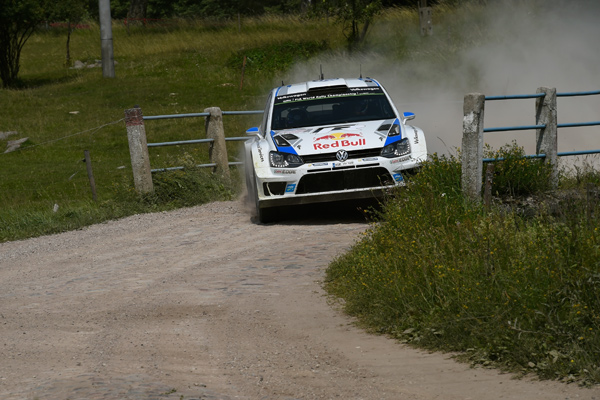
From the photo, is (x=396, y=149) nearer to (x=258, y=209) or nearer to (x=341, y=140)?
(x=341, y=140)

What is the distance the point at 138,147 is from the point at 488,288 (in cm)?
923

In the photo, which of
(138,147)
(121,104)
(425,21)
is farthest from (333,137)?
(425,21)

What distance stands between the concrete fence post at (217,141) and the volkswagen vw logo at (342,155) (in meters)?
4.85

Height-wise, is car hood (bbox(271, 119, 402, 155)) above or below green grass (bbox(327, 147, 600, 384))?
above

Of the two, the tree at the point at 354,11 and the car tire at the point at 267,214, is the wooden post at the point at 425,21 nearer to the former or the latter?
the tree at the point at 354,11

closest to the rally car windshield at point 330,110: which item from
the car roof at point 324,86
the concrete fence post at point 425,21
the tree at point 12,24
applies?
the car roof at point 324,86

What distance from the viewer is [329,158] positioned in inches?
459

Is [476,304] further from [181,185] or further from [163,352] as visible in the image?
[181,185]

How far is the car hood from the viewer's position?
11656mm

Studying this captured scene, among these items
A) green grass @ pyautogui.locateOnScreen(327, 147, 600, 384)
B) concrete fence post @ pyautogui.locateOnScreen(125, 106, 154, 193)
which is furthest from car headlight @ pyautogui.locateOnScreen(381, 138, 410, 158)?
concrete fence post @ pyautogui.locateOnScreen(125, 106, 154, 193)

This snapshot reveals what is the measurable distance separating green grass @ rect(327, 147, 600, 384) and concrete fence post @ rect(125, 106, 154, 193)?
22.0 ft

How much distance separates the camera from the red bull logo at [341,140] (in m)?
11.6

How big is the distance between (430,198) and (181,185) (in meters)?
6.78

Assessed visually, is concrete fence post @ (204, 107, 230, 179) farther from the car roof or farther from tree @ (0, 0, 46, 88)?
tree @ (0, 0, 46, 88)
